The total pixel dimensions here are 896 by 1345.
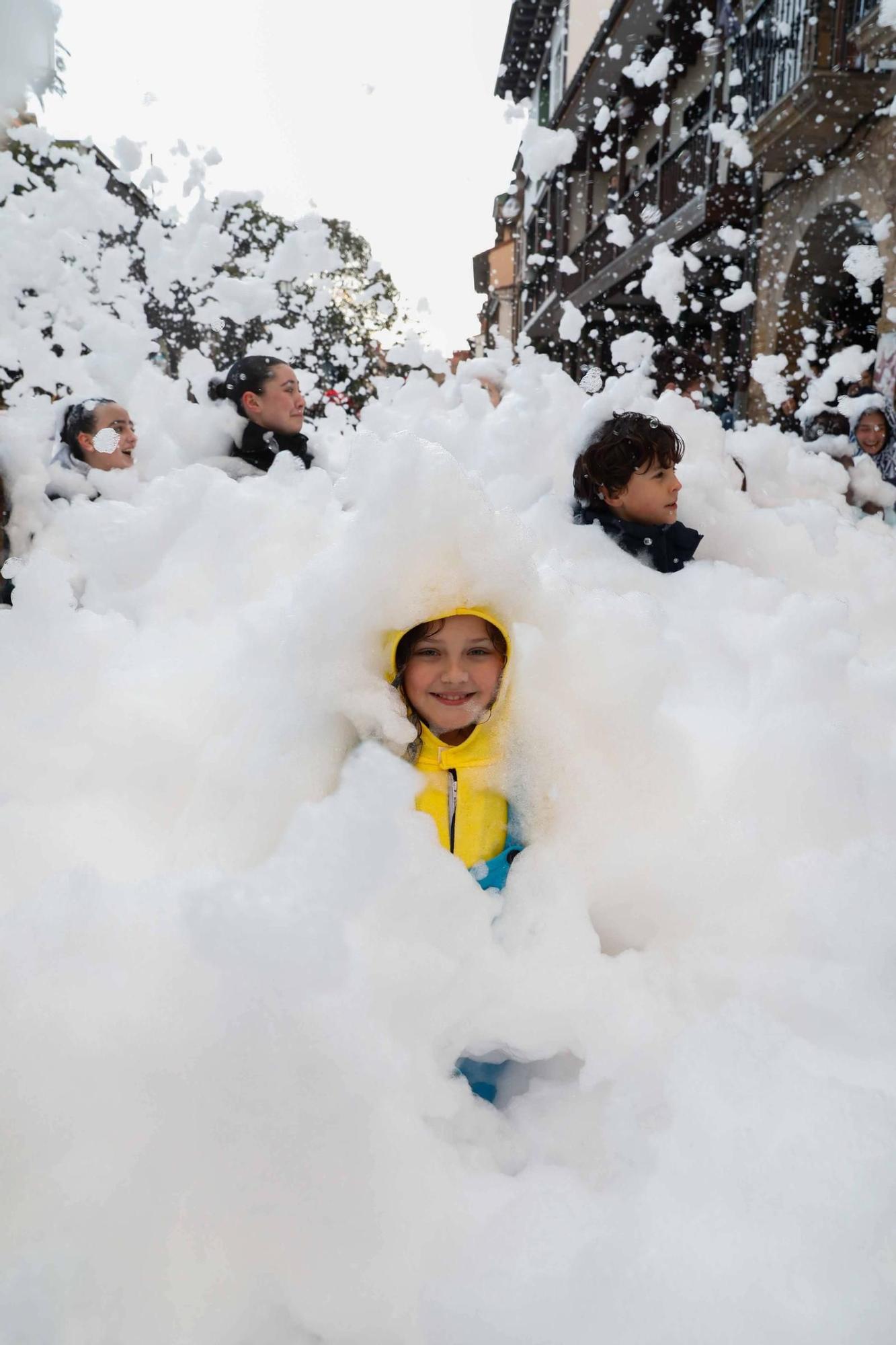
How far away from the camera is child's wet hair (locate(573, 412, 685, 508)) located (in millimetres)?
2773

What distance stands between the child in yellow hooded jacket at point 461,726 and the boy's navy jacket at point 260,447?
2.29m

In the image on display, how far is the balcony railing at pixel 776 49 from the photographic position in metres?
7.08

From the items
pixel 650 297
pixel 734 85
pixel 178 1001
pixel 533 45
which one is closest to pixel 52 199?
pixel 734 85

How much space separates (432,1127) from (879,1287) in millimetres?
542

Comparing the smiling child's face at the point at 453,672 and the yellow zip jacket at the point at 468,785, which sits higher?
the smiling child's face at the point at 453,672

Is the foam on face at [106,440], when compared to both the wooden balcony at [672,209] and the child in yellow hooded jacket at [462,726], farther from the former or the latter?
the wooden balcony at [672,209]

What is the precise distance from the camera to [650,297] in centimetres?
1448

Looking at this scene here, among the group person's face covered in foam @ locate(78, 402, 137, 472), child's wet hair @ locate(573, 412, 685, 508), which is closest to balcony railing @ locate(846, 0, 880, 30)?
child's wet hair @ locate(573, 412, 685, 508)

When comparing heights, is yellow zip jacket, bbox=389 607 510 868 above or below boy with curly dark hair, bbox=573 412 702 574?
below

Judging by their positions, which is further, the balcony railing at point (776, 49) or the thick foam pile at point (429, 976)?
the balcony railing at point (776, 49)

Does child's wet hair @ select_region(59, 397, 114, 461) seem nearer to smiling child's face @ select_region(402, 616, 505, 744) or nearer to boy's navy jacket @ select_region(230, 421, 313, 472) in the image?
boy's navy jacket @ select_region(230, 421, 313, 472)

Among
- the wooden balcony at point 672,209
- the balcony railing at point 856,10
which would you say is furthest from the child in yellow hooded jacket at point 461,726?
the wooden balcony at point 672,209

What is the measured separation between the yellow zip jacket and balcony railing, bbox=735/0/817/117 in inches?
293

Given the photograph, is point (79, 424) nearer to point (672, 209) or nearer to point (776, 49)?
point (776, 49)
